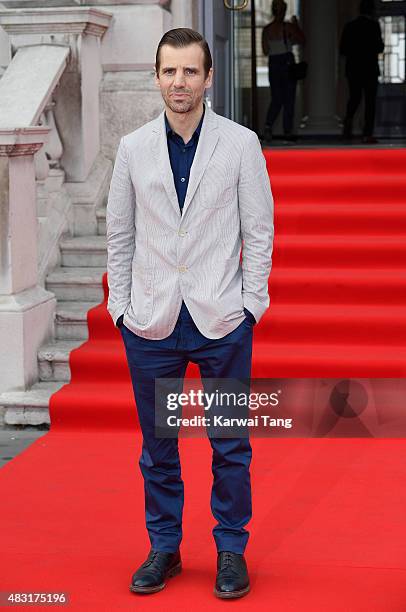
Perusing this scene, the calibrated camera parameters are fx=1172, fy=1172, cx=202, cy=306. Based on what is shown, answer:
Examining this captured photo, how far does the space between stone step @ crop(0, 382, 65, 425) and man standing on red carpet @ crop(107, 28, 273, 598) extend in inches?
105

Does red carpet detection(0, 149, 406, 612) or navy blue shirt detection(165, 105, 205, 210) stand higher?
navy blue shirt detection(165, 105, 205, 210)

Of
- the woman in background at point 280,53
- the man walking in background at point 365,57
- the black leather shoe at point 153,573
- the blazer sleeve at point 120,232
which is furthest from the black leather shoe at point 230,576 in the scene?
the woman in background at point 280,53

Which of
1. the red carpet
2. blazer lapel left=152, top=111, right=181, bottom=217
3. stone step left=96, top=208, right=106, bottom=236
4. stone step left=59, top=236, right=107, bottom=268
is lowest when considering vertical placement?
the red carpet

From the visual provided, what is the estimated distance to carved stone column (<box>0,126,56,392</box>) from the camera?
22.5ft

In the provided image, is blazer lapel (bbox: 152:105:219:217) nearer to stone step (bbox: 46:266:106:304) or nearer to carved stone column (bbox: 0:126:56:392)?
carved stone column (bbox: 0:126:56:392)

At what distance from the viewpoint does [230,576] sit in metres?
4.20

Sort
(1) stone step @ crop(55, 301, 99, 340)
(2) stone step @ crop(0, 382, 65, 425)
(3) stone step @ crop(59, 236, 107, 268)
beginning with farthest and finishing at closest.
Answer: (3) stone step @ crop(59, 236, 107, 268)
(1) stone step @ crop(55, 301, 99, 340)
(2) stone step @ crop(0, 382, 65, 425)

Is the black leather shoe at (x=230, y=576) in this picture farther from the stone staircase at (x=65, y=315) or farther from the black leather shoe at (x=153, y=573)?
the stone staircase at (x=65, y=315)

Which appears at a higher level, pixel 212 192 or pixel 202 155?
pixel 202 155

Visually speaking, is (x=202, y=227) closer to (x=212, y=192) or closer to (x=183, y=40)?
(x=212, y=192)

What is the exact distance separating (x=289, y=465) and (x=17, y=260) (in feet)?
7.14

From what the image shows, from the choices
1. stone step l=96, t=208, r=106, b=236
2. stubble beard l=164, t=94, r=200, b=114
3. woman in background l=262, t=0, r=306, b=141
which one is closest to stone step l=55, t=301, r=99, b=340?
stone step l=96, t=208, r=106, b=236

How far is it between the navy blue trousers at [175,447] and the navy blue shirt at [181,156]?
450 mm

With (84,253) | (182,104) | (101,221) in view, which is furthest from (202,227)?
(101,221)
